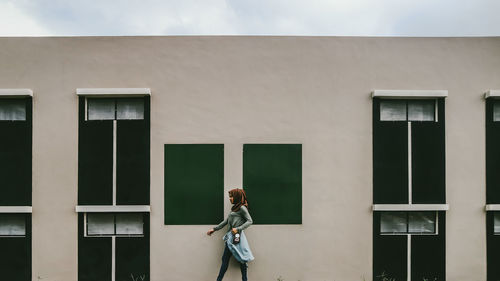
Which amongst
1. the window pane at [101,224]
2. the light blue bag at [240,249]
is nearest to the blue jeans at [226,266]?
the light blue bag at [240,249]

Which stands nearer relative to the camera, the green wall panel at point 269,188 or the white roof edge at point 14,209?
the white roof edge at point 14,209

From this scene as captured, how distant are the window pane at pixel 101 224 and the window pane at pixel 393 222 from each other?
4.90 meters

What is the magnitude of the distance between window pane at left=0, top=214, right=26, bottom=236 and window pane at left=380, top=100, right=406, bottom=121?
6.81 m

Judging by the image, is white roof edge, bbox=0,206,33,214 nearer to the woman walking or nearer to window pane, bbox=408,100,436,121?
the woman walking

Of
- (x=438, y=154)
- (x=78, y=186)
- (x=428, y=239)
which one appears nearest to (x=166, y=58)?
(x=78, y=186)

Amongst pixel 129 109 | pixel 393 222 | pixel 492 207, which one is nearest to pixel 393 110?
pixel 393 222

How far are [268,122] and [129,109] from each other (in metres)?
2.54

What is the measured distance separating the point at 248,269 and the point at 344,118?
325 cm

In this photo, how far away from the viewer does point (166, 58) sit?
21.8ft

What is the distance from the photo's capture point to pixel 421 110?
678 centimetres

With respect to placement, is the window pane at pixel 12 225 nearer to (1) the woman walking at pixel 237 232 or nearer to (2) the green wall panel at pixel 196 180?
(2) the green wall panel at pixel 196 180

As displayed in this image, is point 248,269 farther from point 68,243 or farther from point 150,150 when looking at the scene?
point 68,243

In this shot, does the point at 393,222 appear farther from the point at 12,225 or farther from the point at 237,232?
the point at 12,225

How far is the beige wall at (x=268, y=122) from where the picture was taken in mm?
6598
